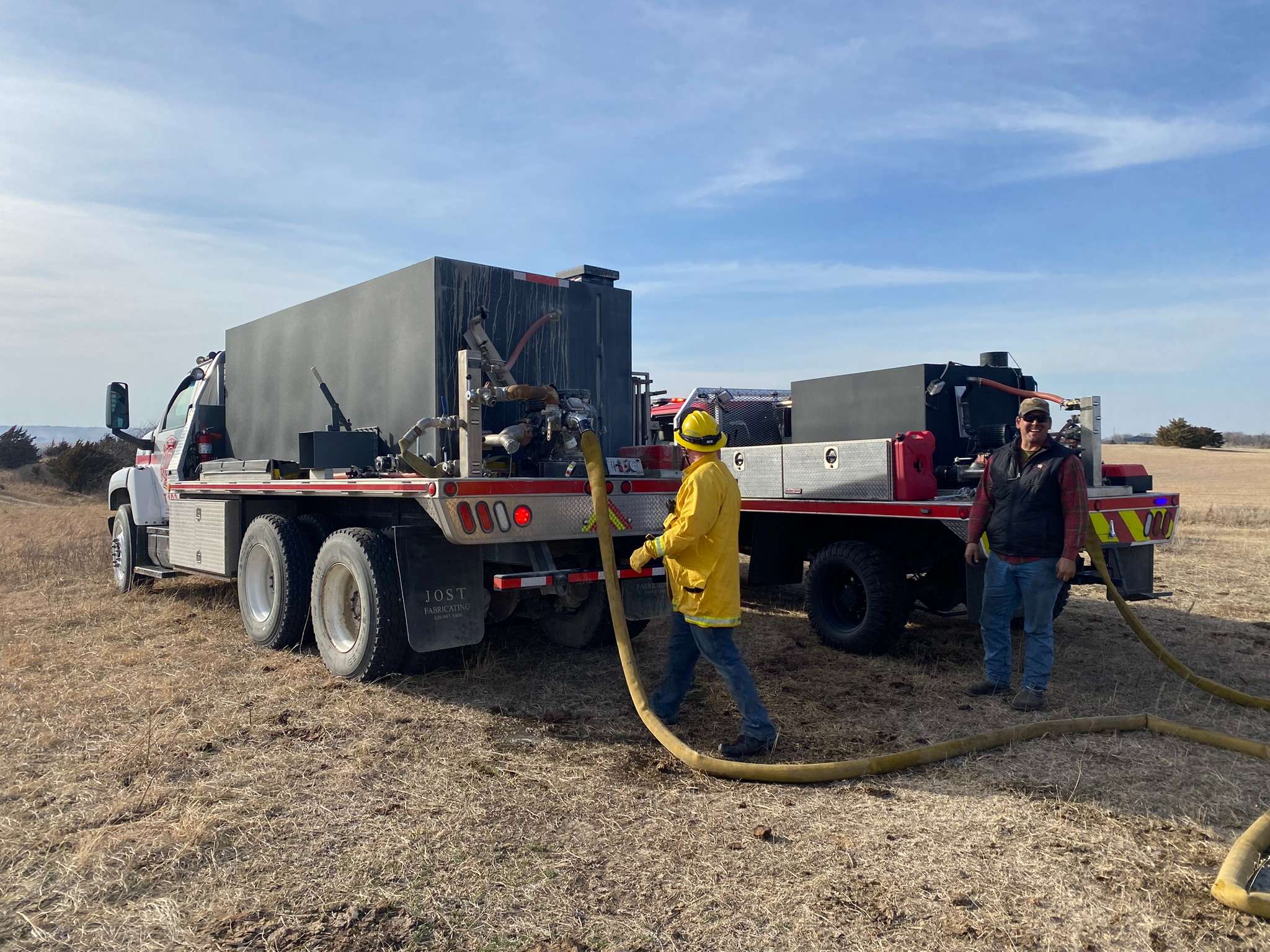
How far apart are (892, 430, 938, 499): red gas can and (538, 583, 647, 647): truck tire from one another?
2.13 m

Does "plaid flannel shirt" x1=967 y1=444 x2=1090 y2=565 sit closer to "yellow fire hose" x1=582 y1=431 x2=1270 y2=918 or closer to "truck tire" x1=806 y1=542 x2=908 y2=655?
"yellow fire hose" x1=582 y1=431 x2=1270 y2=918

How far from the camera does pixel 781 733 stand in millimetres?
5105

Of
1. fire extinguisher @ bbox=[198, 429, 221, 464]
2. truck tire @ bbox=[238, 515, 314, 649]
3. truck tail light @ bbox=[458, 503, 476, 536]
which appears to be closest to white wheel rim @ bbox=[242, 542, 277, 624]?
truck tire @ bbox=[238, 515, 314, 649]

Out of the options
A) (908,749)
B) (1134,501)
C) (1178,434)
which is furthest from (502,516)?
(1178,434)

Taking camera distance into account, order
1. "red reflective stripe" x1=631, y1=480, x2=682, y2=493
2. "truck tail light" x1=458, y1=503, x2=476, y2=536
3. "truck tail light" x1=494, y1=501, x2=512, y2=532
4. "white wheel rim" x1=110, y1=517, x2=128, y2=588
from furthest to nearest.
A: "white wheel rim" x1=110, y1=517, x2=128, y2=588 → "red reflective stripe" x1=631, y1=480, x2=682, y2=493 → "truck tail light" x1=494, y1=501, x2=512, y2=532 → "truck tail light" x1=458, y1=503, x2=476, y2=536

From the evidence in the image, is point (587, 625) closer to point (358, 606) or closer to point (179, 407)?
point (358, 606)

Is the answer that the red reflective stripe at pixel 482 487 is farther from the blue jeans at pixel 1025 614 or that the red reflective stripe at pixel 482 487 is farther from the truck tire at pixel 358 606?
the blue jeans at pixel 1025 614

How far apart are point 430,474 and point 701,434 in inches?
69.8

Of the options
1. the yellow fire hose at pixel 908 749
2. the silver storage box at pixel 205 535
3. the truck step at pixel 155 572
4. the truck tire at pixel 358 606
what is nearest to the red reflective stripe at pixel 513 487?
the yellow fire hose at pixel 908 749

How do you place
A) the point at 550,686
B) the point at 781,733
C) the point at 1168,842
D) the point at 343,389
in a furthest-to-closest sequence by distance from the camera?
the point at 343,389
the point at 550,686
the point at 781,733
the point at 1168,842

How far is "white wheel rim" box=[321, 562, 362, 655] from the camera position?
634 centimetres

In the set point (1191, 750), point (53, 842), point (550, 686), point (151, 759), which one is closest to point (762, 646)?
point (550, 686)

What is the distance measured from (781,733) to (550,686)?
5.65ft

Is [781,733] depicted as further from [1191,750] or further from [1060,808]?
[1191,750]
